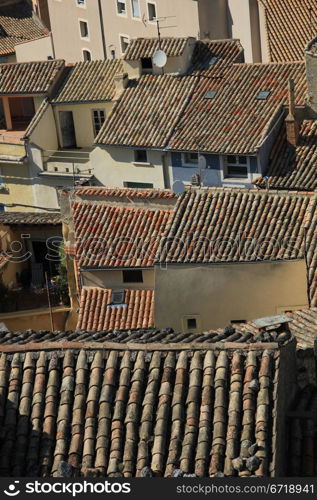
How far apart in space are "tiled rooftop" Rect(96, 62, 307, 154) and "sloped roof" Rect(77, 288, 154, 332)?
9.61m

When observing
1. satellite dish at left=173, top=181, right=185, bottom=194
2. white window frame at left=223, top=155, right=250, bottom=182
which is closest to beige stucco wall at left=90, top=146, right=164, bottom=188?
white window frame at left=223, top=155, right=250, bottom=182

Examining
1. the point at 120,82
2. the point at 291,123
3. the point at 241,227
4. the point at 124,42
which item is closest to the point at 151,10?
the point at 124,42

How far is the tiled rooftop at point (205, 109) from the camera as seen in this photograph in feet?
144

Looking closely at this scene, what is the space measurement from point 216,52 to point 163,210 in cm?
1468

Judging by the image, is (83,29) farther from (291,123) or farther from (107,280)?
(107,280)

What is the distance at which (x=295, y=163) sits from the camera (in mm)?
42406

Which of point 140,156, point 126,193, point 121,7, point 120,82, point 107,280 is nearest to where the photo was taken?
point 107,280

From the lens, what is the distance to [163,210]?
35.7m

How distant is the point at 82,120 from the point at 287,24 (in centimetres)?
1069

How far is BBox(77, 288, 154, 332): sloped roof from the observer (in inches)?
1358

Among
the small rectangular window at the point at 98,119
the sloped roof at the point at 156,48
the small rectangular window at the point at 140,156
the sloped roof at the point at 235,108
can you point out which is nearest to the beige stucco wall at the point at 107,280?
the sloped roof at the point at 235,108

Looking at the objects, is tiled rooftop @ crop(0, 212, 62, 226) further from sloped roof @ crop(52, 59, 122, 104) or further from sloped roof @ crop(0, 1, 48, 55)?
sloped roof @ crop(0, 1, 48, 55)

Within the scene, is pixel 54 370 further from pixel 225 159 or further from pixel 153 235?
pixel 225 159

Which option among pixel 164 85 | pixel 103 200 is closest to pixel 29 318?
pixel 103 200
